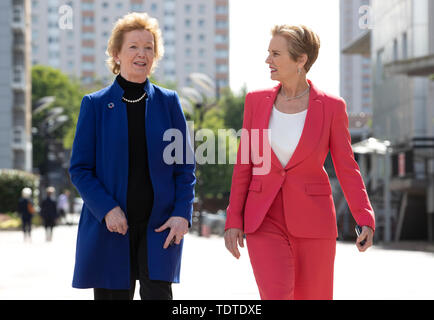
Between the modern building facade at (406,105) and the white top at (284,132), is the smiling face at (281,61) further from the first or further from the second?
the modern building facade at (406,105)

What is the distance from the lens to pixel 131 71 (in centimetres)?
504

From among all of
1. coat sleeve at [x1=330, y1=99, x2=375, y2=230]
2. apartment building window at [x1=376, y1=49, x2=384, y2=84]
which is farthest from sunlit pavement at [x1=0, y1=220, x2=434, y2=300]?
apartment building window at [x1=376, y1=49, x2=384, y2=84]

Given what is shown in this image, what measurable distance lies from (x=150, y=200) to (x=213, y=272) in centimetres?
1113

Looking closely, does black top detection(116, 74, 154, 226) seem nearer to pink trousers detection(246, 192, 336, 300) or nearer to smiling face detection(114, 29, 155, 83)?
smiling face detection(114, 29, 155, 83)

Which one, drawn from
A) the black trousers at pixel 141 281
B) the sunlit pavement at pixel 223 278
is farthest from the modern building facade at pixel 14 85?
the black trousers at pixel 141 281

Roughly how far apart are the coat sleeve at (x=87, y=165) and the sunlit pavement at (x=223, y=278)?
19.7 feet

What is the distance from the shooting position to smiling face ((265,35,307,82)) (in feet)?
17.0

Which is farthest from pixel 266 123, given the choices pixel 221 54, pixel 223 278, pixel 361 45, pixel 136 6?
pixel 136 6

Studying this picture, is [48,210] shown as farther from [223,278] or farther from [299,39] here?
[299,39]

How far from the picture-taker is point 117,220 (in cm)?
470

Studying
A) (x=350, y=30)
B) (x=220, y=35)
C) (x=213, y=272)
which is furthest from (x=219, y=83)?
(x=213, y=272)

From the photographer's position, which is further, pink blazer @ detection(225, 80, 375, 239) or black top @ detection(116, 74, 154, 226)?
pink blazer @ detection(225, 80, 375, 239)

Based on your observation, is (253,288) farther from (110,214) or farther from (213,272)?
(110,214)

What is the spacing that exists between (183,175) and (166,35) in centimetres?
14327
